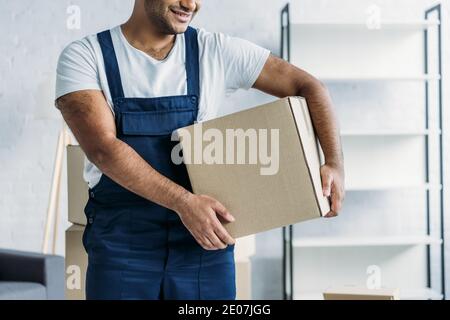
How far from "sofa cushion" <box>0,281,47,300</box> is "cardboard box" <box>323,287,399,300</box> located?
128cm

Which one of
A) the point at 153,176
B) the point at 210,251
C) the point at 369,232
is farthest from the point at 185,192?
the point at 369,232

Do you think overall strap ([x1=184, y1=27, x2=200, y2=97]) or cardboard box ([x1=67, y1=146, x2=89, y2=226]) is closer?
overall strap ([x1=184, y1=27, x2=200, y2=97])

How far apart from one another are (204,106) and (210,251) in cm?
28

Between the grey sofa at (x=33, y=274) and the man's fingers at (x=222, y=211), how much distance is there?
1.57 metres

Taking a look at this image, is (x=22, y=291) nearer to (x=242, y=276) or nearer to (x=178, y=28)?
(x=242, y=276)

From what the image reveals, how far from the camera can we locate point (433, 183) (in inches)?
134

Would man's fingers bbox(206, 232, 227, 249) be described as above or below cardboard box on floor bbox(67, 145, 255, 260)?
below

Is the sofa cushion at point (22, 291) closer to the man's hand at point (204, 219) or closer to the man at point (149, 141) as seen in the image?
the man at point (149, 141)

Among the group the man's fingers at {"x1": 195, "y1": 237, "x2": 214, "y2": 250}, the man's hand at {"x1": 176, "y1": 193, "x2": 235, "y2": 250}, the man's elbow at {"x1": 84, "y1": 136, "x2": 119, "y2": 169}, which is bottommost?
the man's fingers at {"x1": 195, "y1": 237, "x2": 214, "y2": 250}

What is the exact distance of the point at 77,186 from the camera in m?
1.67

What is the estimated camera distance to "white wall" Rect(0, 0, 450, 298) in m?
3.33

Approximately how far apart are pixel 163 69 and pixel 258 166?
0.94 ft

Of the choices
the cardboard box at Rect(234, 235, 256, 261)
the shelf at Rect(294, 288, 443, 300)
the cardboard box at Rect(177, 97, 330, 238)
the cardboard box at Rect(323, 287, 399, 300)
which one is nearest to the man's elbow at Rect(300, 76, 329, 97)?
the cardboard box at Rect(177, 97, 330, 238)

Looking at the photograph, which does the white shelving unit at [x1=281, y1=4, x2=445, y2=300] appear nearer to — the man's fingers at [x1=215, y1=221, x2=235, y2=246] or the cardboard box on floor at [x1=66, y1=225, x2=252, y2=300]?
the cardboard box on floor at [x1=66, y1=225, x2=252, y2=300]
